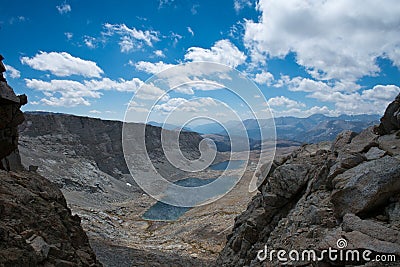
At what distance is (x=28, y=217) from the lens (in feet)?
46.5

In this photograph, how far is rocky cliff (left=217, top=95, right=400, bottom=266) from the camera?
9023 mm

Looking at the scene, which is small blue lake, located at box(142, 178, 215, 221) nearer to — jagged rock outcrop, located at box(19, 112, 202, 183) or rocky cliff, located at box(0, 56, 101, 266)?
jagged rock outcrop, located at box(19, 112, 202, 183)

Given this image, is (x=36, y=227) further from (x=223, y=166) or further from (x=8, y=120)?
(x=223, y=166)

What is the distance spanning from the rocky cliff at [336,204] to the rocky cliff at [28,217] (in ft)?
33.7

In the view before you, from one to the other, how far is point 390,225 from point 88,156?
101502 millimetres

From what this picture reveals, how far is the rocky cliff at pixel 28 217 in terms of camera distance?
1160 cm

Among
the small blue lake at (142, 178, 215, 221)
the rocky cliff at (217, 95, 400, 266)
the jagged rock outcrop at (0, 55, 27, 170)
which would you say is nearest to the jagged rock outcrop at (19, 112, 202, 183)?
the small blue lake at (142, 178, 215, 221)

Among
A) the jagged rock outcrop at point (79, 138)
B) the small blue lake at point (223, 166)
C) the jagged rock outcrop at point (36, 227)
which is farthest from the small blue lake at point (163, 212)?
the small blue lake at point (223, 166)

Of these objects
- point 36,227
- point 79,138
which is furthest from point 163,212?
point 36,227

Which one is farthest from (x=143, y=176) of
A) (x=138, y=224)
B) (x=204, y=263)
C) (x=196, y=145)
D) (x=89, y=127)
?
(x=204, y=263)

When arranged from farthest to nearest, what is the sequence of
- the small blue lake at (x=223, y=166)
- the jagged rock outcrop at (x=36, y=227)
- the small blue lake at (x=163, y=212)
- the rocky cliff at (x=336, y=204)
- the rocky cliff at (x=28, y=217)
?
the small blue lake at (x=223, y=166)
the small blue lake at (x=163, y=212)
the rocky cliff at (x=28, y=217)
the jagged rock outcrop at (x=36, y=227)
the rocky cliff at (x=336, y=204)

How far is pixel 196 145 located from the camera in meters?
169

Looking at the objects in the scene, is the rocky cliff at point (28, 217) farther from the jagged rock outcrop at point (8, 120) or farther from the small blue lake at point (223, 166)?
the small blue lake at point (223, 166)

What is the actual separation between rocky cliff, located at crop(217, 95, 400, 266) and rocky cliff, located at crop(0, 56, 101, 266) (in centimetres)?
1026
